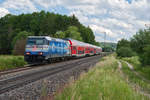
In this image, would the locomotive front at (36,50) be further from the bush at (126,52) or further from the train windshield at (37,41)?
the bush at (126,52)

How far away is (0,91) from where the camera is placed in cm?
829

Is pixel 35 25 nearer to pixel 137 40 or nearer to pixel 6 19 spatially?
pixel 6 19

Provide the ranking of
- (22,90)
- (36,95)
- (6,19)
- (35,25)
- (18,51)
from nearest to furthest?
(36,95), (22,90), (18,51), (35,25), (6,19)

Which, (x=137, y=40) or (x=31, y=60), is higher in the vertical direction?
(x=137, y=40)

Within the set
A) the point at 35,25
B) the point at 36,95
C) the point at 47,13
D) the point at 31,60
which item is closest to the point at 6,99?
the point at 36,95

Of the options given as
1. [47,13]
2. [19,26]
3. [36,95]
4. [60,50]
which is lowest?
[36,95]

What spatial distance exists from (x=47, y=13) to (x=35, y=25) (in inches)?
488

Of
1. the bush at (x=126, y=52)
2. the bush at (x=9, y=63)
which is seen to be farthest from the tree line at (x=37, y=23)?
the bush at (x=9, y=63)

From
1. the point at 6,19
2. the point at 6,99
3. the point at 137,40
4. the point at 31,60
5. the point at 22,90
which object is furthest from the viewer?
the point at 6,19

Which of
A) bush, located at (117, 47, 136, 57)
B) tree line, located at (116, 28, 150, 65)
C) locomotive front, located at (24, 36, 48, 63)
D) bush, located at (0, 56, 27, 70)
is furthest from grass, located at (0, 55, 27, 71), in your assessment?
bush, located at (117, 47, 136, 57)

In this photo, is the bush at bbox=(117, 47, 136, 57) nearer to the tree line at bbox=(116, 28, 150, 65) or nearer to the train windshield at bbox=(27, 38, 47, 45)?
the tree line at bbox=(116, 28, 150, 65)

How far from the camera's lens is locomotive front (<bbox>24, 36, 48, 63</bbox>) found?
20.5 meters

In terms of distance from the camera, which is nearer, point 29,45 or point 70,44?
point 29,45

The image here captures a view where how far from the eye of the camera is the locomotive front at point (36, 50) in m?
20.5
